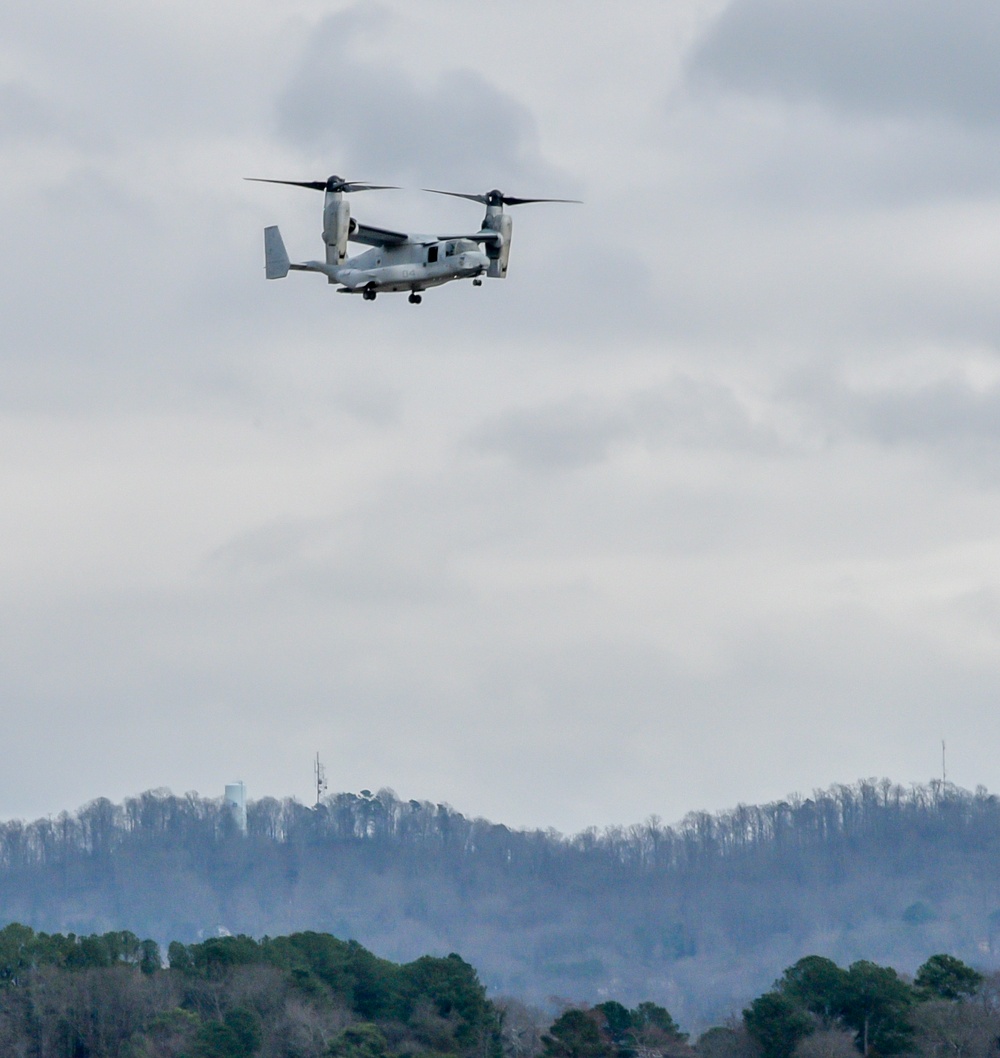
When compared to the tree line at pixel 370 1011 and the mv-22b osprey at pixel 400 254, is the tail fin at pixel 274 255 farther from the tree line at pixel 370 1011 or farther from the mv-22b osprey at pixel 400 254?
the tree line at pixel 370 1011

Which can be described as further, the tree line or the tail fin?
the tree line

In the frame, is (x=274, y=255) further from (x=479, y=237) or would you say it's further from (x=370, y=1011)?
(x=370, y=1011)

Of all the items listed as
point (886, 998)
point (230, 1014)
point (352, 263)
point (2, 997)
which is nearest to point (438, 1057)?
point (230, 1014)

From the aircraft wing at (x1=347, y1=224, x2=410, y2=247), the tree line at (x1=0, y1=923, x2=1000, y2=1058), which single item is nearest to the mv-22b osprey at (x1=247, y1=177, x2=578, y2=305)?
the aircraft wing at (x1=347, y1=224, x2=410, y2=247)

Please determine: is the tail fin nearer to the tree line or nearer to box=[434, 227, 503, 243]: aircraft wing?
box=[434, 227, 503, 243]: aircraft wing

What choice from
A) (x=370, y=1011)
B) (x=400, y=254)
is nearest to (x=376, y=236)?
(x=400, y=254)

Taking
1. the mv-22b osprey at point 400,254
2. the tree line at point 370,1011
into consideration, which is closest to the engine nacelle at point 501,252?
the mv-22b osprey at point 400,254
